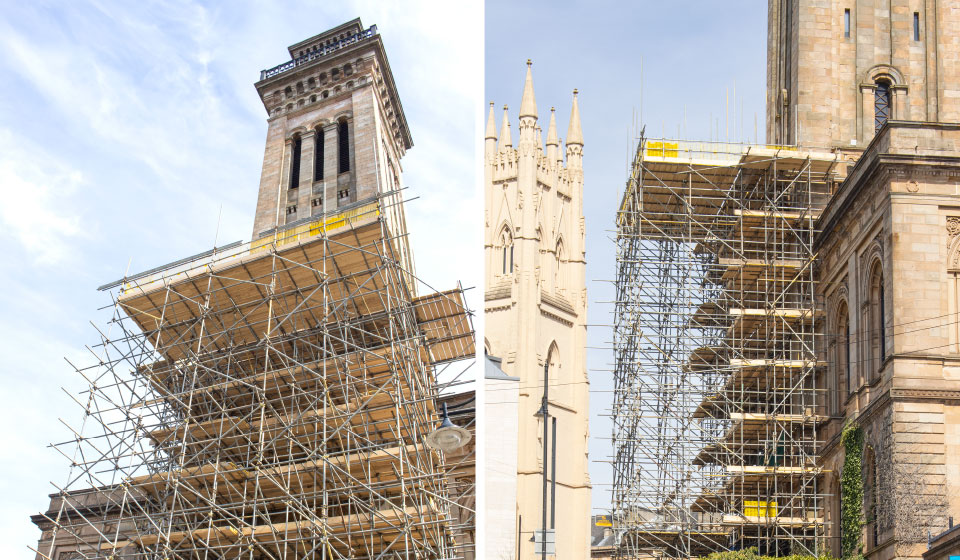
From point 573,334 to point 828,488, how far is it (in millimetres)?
35666

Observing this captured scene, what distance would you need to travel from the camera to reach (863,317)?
37.9m

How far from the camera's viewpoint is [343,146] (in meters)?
62.0

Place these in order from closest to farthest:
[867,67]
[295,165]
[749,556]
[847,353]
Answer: [749,556], [847,353], [867,67], [295,165]

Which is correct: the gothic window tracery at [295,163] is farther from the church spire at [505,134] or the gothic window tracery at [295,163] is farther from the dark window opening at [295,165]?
the church spire at [505,134]

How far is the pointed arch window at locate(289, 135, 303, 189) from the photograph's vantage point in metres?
62.2

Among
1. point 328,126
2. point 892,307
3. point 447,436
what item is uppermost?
point 328,126

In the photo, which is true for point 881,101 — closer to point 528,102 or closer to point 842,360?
point 842,360

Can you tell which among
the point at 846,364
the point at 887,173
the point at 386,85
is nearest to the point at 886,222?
the point at 887,173

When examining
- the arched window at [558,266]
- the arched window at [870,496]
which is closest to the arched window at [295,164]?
the arched window at [558,266]

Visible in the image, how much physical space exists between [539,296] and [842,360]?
33.4 m

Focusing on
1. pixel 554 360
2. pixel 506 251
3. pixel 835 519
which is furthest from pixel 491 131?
pixel 835 519

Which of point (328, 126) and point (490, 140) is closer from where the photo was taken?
Result: point (328, 126)

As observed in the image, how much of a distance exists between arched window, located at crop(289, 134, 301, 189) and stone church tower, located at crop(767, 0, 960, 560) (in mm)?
25719

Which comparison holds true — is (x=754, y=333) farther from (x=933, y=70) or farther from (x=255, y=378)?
(x=255, y=378)
